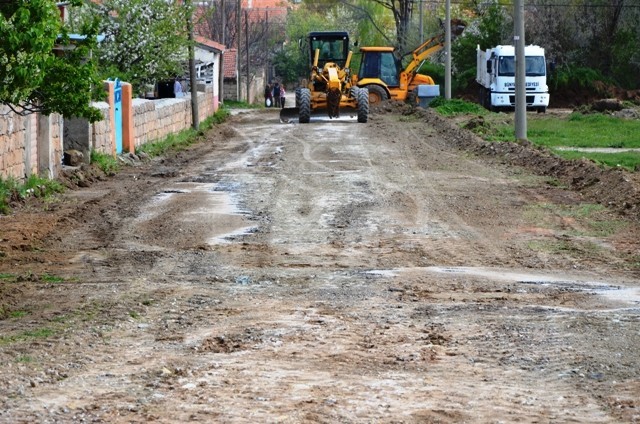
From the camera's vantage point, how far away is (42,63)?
1210 centimetres

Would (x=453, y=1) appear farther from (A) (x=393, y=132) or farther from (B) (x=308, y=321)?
(B) (x=308, y=321)

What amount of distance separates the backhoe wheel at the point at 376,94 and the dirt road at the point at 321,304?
29.6 m

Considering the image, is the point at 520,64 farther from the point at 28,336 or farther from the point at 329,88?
the point at 28,336

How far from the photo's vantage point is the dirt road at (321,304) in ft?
24.5

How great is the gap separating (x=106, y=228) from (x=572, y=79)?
51.0 m

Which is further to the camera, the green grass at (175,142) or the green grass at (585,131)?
the green grass at (585,131)

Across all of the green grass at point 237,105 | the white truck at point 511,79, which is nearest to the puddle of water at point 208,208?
the white truck at point 511,79

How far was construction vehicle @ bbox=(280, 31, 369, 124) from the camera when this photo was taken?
43.0 meters

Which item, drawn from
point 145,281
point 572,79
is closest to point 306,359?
point 145,281

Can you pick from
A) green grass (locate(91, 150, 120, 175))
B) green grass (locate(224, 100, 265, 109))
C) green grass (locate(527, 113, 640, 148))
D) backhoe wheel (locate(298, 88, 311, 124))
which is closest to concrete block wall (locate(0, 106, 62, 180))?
green grass (locate(91, 150, 120, 175))

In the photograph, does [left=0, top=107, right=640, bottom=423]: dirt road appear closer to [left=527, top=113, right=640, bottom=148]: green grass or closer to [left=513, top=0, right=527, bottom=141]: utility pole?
[left=513, top=0, right=527, bottom=141]: utility pole

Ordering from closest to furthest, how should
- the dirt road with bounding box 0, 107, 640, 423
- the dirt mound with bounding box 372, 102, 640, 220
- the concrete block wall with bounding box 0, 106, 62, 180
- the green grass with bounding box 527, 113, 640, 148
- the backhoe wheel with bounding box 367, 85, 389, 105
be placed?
the dirt road with bounding box 0, 107, 640, 423, the dirt mound with bounding box 372, 102, 640, 220, the concrete block wall with bounding box 0, 106, 62, 180, the green grass with bounding box 527, 113, 640, 148, the backhoe wheel with bounding box 367, 85, 389, 105

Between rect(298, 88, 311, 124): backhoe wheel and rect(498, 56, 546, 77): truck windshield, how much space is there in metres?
13.6

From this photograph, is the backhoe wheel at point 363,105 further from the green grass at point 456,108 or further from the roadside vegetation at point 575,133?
the green grass at point 456,108
